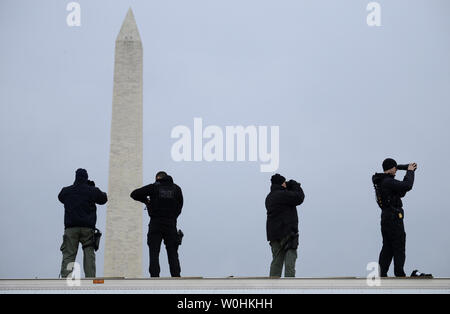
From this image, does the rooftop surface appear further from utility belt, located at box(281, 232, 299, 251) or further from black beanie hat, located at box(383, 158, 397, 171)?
utility belt, located at box(281, 232, 299, 251)

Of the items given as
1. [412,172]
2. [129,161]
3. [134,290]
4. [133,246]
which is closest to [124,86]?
[129,161]

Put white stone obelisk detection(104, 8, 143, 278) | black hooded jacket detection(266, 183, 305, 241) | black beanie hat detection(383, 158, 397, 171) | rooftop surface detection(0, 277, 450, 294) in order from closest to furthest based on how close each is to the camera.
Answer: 1. rooftop surface detection(0, 277, 450, 294)
2. black beanie hat detection(383, 158, 397, 171)
3. black hooded jacket detection(266, 183, 305, 241)
4. white stone obelisk detection(104, 8, 143, 278)

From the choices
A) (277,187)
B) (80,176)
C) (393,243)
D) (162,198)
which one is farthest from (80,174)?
(393,243)

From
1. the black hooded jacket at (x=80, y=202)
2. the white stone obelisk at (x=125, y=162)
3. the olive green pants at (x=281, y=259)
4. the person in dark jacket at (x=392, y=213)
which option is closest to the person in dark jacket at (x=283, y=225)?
the olive green pants at (x=281, y=259)

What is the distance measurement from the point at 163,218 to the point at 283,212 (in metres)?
1.56

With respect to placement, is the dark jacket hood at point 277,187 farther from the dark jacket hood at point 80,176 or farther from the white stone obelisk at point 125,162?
the white stone obelisk at point 125,162

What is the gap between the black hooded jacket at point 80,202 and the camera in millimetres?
10234

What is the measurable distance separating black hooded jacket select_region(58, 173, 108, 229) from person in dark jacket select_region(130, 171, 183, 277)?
1.70 ft

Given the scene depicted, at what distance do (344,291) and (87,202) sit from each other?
14.2 ft

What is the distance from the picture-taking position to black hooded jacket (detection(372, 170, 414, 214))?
30.4 ft

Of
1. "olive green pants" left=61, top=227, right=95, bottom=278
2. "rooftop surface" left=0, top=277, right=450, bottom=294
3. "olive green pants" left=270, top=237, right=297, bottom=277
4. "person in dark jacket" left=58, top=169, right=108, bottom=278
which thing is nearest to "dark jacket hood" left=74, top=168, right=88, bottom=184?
"person in dark jacket" left=58, top=169, right=108, bottom=278

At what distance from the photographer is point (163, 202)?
34.2 ft

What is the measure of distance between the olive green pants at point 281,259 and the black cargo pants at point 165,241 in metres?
1.24
